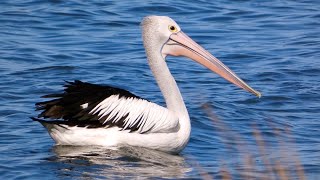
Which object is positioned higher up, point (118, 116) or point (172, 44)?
point (172, 44)

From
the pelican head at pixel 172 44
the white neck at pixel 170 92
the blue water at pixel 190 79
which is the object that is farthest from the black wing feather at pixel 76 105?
the pelican head at pixel 172 44

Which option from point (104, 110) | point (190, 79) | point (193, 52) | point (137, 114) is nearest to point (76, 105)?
point (104, 110)

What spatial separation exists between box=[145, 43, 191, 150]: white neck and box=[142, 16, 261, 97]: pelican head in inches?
1.4

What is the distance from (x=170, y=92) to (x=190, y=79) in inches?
117

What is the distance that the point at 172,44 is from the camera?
8.43 meters

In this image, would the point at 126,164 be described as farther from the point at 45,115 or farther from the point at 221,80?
the point at 221,80

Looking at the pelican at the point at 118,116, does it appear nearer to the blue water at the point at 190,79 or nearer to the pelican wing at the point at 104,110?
the pelican wing at the point at 104,110

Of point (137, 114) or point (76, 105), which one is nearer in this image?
point (76, 105)

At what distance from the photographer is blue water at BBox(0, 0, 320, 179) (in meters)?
7.27

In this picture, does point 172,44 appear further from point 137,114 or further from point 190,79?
point 190,79

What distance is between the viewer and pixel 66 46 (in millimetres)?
12562

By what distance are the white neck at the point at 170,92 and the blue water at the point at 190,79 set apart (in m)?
0.24

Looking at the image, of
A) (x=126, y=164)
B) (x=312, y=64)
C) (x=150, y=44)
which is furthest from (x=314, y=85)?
(x=126, y=164)

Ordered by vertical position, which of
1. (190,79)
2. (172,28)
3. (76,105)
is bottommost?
(190,79)
